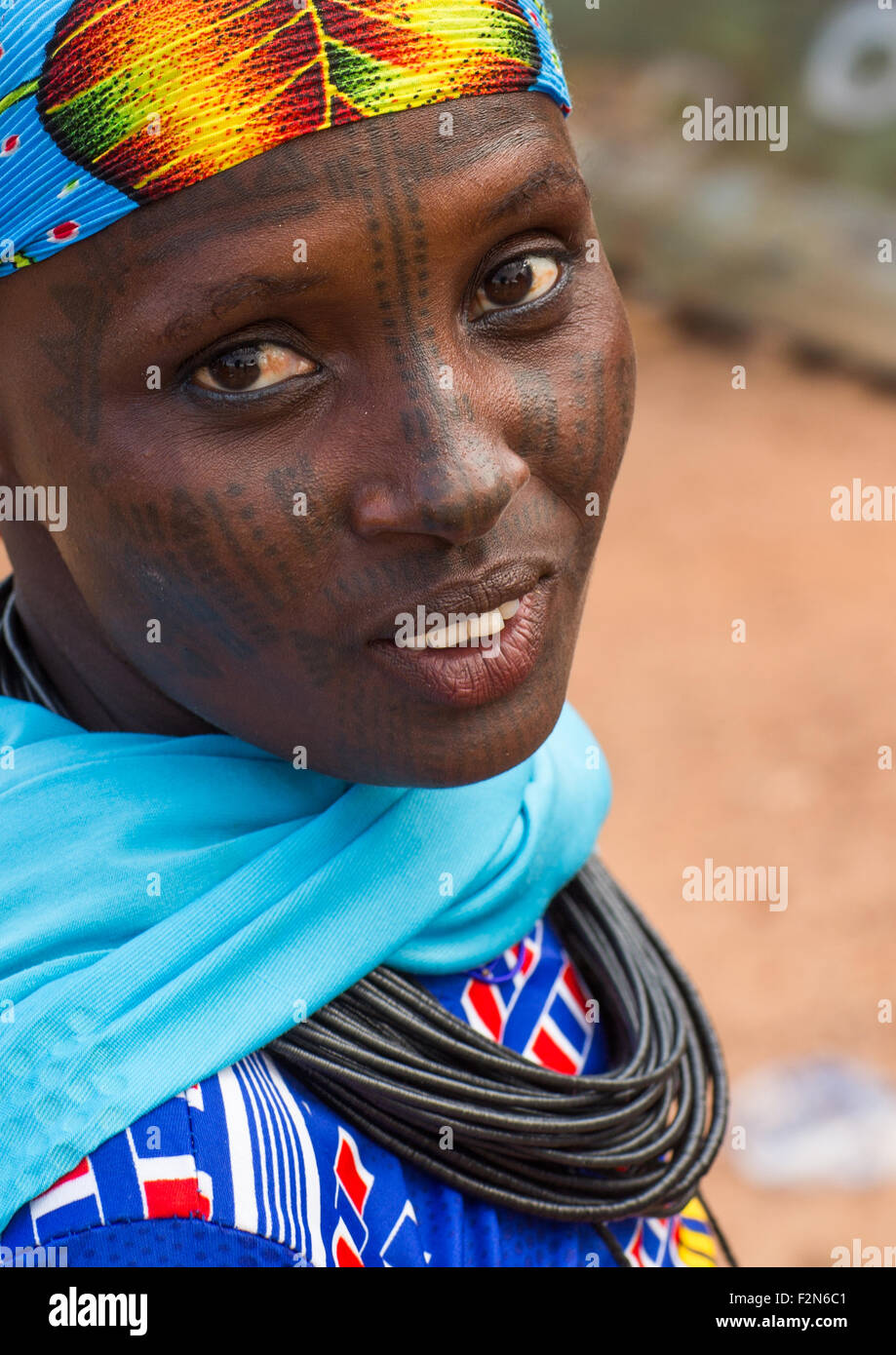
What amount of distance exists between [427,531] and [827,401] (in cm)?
709

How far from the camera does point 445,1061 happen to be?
4.94 feet

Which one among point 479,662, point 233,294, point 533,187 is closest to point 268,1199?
point 479,662

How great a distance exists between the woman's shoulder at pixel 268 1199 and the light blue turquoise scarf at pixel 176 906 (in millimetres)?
30

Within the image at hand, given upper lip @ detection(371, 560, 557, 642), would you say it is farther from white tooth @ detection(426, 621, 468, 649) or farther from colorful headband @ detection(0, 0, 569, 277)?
colorful headband @ detection(0, 0, 569, 277)

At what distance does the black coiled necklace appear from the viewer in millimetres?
1404

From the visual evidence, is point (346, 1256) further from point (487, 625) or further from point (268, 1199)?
point (487, 625)

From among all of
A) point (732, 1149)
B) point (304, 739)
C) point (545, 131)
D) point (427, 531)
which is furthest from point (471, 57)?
point (732, 1149)

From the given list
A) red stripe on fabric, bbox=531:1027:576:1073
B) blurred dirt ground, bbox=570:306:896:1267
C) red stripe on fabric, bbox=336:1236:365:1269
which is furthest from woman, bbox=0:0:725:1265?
blurred dirt ground, bbox=570:306:896:1267

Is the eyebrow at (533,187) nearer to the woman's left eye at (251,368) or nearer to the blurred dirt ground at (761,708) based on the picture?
the woman's left eye at (251,368)

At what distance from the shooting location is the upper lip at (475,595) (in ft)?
4.09

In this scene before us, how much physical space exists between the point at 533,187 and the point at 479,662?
1.37ft

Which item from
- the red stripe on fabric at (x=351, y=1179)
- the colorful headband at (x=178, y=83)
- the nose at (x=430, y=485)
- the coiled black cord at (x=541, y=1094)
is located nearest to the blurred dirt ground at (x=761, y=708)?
the coiled black cord at (x=541, y=1094)

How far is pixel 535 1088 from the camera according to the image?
1.56m

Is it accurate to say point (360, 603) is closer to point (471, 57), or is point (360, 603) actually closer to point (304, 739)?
point (304, 739)
